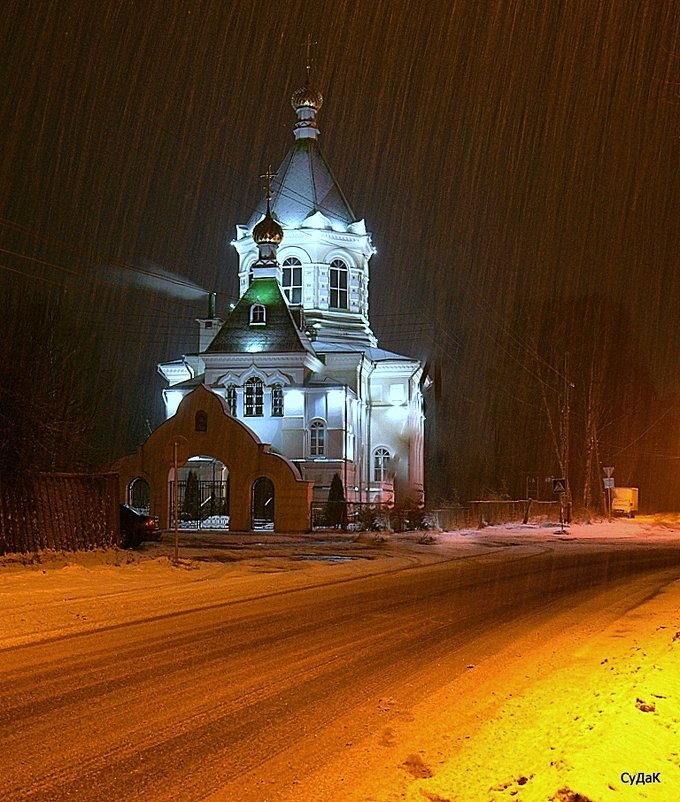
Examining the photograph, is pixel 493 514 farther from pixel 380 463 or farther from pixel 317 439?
pixel 380 463

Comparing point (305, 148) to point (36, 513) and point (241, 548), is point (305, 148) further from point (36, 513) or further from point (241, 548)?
point (36, 513)

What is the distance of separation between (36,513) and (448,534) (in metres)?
18.9

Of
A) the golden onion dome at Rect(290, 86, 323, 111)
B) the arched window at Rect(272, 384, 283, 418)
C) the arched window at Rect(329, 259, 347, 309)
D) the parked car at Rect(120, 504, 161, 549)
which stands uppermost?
the golden onion dome at Rect(290, 86, 323, 111)

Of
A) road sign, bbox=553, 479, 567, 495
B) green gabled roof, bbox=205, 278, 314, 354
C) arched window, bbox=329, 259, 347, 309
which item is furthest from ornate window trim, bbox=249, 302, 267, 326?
road sign, bbox=553, 479, 567, 495

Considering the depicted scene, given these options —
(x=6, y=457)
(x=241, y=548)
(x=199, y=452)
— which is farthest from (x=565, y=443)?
(x=6, y=457)

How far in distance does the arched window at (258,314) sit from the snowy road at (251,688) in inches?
1314

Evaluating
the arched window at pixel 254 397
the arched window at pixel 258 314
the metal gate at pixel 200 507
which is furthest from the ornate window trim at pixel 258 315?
the metal gate at pixel 200 507

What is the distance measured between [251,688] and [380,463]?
45999mm

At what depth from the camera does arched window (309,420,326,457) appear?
46750 millimetres

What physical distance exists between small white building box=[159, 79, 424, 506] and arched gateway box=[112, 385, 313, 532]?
8557 mm

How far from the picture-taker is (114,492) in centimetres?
2183

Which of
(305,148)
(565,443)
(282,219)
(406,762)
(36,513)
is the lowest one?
(406,762)

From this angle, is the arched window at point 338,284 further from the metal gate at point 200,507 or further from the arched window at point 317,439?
the metal gate at point 200,507

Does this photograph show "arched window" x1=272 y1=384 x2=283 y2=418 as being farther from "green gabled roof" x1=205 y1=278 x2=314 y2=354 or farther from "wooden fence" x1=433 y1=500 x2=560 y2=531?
"wooden fence" x1=433 y1=500 x2=560 y2=531
